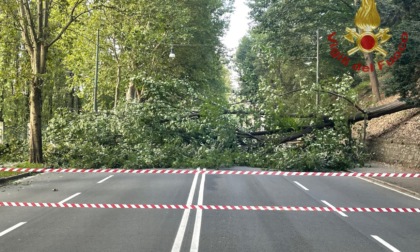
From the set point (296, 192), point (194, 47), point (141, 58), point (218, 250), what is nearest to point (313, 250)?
point (218, 250)

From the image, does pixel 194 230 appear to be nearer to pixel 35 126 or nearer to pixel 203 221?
pixel 203 221

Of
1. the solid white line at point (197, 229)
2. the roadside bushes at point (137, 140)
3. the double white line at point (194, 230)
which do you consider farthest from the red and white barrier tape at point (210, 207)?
the roadside bushes at point (137, 140)

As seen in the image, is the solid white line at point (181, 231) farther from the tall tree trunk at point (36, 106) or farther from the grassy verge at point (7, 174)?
the tall tree trunk at point (36, 106)

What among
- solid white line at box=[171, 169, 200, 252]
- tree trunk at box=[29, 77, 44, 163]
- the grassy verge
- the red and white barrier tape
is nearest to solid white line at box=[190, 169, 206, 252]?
solid white line at box=[171, 169, 200, 252]

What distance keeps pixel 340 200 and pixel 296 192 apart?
1720 mm

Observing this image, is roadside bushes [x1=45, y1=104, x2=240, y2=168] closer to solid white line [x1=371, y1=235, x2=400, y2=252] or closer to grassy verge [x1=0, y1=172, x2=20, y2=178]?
grassy verge [x1=0, y1=172, x2=20, y2=178]

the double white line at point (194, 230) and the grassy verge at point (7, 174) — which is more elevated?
the double white line at point (194, 230)

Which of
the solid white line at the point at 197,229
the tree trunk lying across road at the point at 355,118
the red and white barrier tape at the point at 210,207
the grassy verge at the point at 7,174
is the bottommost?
the grassy verge at the point at 7,174

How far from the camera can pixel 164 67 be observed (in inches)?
A: 1473

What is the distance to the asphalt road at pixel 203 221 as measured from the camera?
287 inches

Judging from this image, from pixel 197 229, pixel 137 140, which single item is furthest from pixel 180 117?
pixel 197 229

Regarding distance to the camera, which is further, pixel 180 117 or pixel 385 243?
pixel 180 117

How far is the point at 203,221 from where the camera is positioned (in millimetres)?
9039

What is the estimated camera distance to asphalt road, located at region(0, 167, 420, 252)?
728 centimetres
